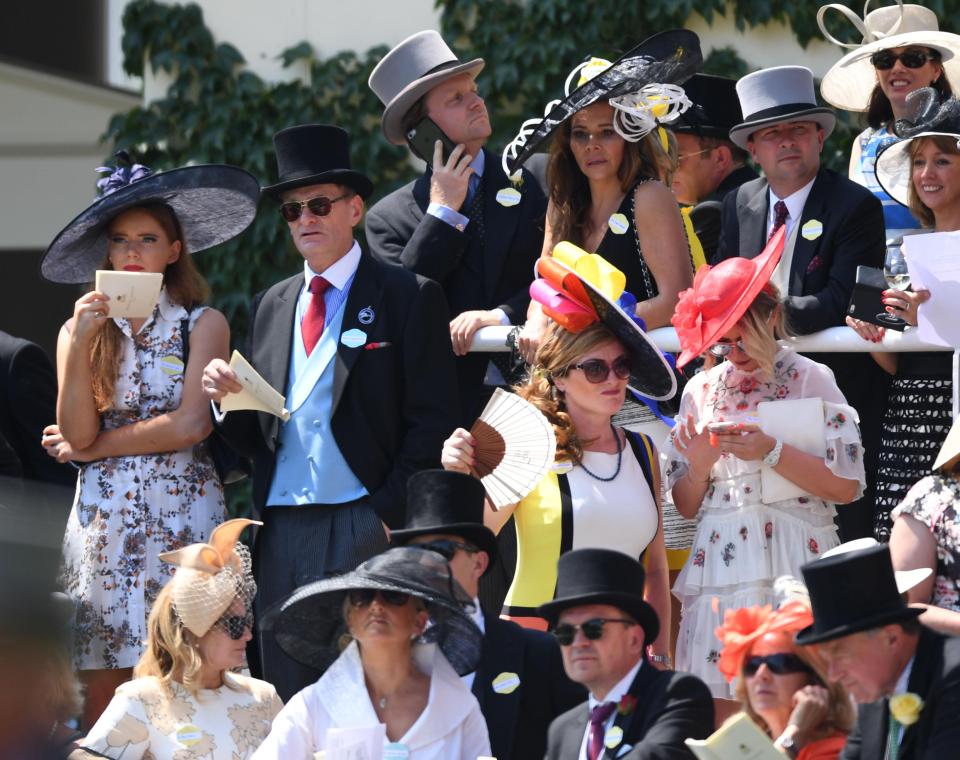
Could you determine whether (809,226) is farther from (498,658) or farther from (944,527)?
(498,658)

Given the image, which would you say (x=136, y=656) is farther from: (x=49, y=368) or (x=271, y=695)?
(x=49, y=368)

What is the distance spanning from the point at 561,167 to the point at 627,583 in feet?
6.31

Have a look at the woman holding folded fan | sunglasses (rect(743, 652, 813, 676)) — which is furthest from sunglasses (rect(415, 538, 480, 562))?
sunglasses (rect(743, 652, 813, 676))

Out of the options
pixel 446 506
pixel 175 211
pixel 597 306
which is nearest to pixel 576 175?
pixel 597 306

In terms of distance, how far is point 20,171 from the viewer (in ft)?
39.4

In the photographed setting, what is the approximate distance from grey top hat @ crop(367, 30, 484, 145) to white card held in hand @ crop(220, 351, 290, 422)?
4.32ft

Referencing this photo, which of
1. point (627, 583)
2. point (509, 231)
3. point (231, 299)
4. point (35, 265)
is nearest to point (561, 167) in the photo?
point (509, 231)

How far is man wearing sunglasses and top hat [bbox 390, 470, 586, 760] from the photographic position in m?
4.52

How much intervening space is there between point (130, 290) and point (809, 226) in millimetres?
2256

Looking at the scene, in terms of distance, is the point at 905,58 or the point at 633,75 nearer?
the point at 633,75

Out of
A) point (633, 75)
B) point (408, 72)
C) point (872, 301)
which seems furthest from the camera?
point (408, 72)

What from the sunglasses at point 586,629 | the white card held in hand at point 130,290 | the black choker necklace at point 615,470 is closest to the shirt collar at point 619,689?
the sunglasses at point 586,629

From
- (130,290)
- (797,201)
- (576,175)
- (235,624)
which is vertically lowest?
(235,624)

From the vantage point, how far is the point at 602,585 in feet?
13.8
